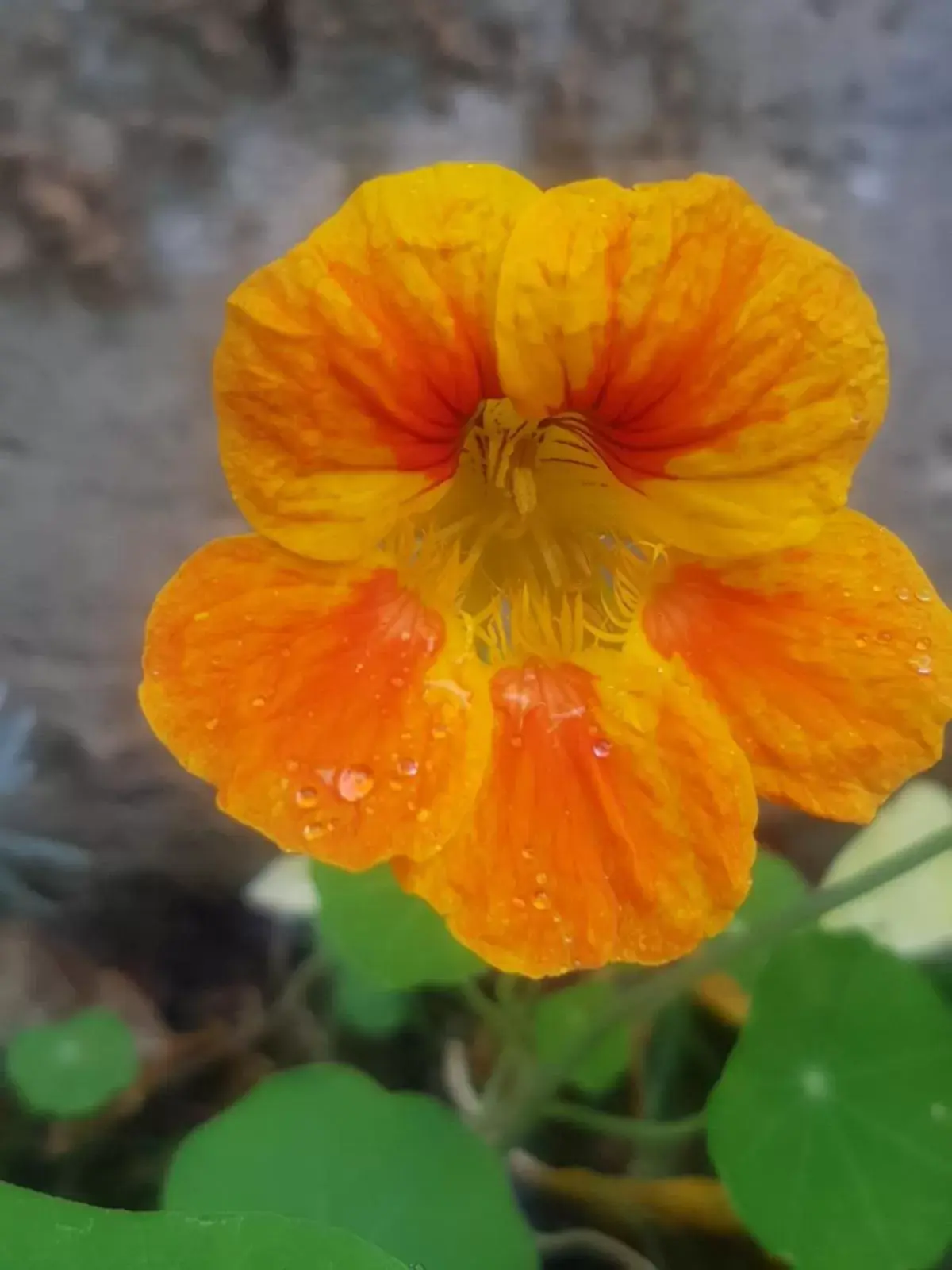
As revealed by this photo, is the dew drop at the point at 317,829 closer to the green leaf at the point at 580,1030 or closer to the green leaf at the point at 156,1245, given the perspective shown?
the green leaf at the point at 156,1245

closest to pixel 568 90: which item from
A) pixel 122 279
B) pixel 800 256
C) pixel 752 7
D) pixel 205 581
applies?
pixel 752 7

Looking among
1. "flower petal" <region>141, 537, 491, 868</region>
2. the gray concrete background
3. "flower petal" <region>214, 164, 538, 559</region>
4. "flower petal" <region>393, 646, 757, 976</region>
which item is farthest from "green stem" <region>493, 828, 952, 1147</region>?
the gray concrete background

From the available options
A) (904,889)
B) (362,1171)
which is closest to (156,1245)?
(362,1171)

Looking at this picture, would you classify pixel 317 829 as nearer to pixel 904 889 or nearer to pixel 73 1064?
pixel 73 1064

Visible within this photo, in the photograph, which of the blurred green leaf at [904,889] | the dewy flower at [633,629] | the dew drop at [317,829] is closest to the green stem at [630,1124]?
the blurred green leaf at [904,889]

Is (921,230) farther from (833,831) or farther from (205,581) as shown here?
(205,581)
